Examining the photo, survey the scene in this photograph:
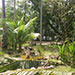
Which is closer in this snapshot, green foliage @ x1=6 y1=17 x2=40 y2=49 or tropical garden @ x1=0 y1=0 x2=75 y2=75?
tropical garden @ x1=0 y1=0 x2=75 y2=75

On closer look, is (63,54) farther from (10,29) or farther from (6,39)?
(6,39)

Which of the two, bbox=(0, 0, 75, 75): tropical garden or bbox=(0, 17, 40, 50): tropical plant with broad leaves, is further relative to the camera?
bbox=(0, 17, 40, 50): tropical plant with broad leaves

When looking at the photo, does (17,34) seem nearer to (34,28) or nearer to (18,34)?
(18,34)

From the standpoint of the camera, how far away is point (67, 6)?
807cm

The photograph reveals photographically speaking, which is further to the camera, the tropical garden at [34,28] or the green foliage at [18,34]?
the green foliage at [18,34]

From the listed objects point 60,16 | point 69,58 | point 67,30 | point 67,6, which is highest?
point 67,6

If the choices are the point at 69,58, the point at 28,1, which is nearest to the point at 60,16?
the point at 28,1

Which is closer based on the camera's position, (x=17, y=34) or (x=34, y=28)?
(x=17, y=34)

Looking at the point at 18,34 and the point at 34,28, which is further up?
the point at 34,28

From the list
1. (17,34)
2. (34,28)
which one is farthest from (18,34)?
(34,28)

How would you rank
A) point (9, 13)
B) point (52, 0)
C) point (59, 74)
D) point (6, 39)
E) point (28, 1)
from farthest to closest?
1. point (9, 13)
2. point (52, 0)
3. point (6, 39)
4. point (28, 1)
5. point (59, 74)

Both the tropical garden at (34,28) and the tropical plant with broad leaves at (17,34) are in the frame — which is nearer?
the tropical garden at (34,28)

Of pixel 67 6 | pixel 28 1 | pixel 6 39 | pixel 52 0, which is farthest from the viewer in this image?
Answer: pixel 52 0

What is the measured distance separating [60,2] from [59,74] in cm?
677
